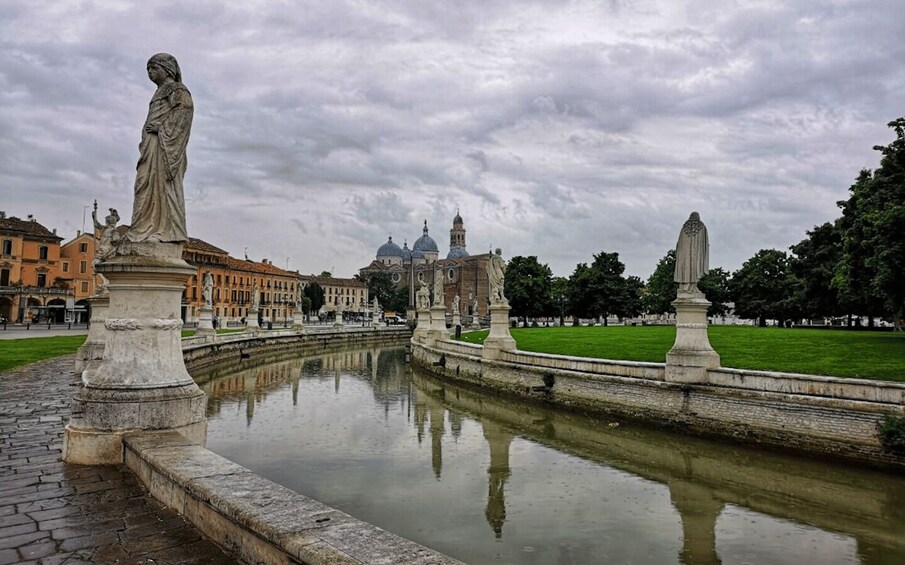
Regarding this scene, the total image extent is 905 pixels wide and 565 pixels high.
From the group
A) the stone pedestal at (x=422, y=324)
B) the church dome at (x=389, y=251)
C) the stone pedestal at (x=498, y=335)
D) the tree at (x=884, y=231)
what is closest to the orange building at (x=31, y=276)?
the stone pedestal at (x=422, y=324)

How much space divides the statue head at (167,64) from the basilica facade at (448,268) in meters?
76.4

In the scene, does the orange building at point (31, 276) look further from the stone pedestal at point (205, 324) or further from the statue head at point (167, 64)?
the statue head at point (167, 64)

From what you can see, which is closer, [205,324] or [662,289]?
[205,324]

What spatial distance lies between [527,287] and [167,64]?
6499 cm

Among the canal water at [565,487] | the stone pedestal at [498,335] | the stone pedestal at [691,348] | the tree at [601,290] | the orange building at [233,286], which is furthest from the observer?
the orange building at [233,286]

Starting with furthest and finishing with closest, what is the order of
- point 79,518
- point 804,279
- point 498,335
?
point 804,279 → point 498,335 → point 79,518

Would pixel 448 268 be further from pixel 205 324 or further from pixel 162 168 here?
pixel 162 168

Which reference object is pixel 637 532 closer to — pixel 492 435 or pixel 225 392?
pixel 492 435

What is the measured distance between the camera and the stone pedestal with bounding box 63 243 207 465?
19.2 ft

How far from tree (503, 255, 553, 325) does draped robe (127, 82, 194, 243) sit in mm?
63766

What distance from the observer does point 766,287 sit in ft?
186

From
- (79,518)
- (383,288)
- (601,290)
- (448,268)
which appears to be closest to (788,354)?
(79,518)

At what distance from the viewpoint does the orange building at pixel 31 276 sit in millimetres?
58062

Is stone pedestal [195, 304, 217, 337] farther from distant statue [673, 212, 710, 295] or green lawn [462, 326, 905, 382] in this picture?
distant statue [673, 212, 710, 295]
